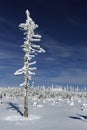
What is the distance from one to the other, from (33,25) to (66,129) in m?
15.6

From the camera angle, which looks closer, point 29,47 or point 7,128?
point 7,128

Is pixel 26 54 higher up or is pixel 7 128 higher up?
pixel 26 54

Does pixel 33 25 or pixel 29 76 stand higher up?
pixel 33 25

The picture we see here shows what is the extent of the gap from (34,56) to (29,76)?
2.48 meters

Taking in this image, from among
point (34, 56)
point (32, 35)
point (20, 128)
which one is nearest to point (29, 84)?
point (34, 56)

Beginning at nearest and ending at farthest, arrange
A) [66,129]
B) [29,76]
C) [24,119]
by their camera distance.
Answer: [66,129], [24,119], [29,76]

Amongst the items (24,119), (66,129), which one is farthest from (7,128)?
(24,119)

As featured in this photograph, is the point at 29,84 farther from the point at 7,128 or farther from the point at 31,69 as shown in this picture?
the point at 7,128

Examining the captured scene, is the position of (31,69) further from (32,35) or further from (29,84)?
(32,35)

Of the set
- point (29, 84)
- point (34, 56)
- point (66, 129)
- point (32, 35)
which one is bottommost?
point (66, 129)

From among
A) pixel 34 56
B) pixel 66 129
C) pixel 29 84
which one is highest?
pixel 34 56

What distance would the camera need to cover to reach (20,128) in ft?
89.4

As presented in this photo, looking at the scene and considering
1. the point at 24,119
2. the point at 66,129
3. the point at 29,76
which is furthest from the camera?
the point at 29,76

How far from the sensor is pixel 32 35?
125ft
